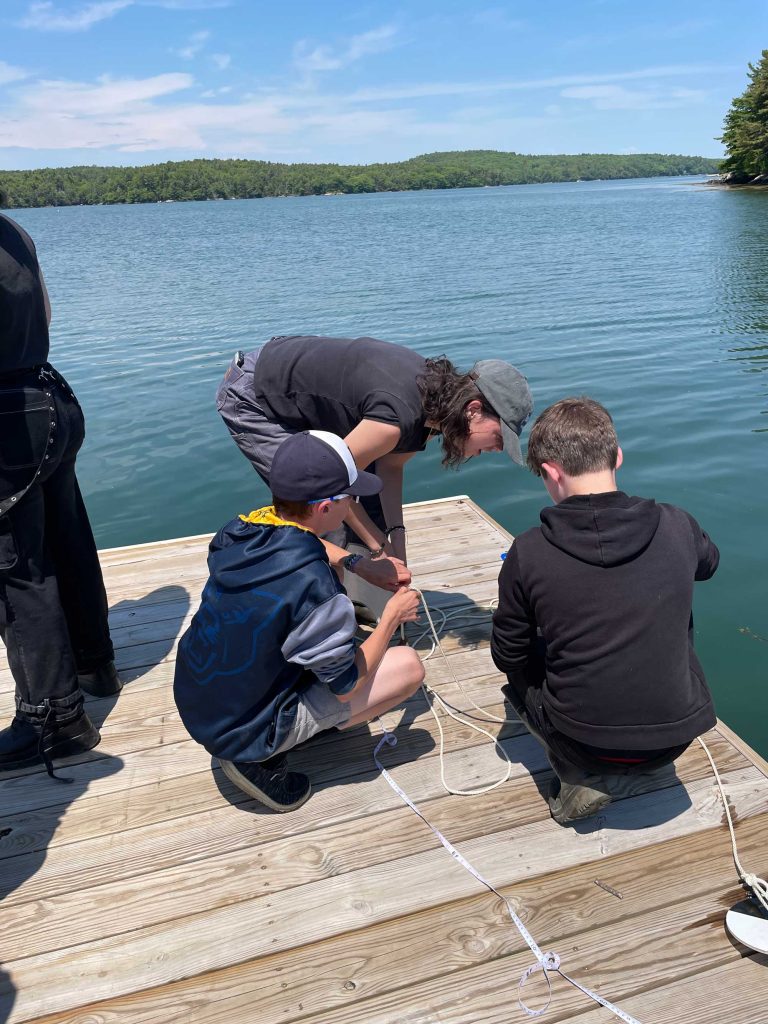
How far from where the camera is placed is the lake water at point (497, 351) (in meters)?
6.96

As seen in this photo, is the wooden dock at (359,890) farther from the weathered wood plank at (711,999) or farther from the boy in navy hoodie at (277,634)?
the boy in navy hoodie at (277,634)

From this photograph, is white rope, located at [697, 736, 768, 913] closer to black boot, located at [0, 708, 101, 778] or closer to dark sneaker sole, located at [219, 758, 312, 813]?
dark sneaker sole, located at [219, 758, 312, 813]

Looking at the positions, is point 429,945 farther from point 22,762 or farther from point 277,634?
point 22,762

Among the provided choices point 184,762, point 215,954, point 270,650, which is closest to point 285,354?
point 270,650

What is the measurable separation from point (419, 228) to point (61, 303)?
1072 inches

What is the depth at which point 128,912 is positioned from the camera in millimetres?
2316

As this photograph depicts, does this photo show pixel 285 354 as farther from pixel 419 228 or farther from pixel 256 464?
pixel 419 228

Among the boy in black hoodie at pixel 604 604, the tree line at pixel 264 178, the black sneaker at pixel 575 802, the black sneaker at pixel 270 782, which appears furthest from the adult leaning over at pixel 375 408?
the tree line at pixel 264 178

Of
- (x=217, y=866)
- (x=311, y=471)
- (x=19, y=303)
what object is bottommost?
(x=217, y=866)

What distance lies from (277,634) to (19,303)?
4.83ft

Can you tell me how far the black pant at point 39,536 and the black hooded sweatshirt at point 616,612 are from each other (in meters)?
1.72

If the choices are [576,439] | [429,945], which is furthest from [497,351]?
[429,945]

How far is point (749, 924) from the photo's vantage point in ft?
7.02

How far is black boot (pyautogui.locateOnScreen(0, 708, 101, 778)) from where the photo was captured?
114 inches
